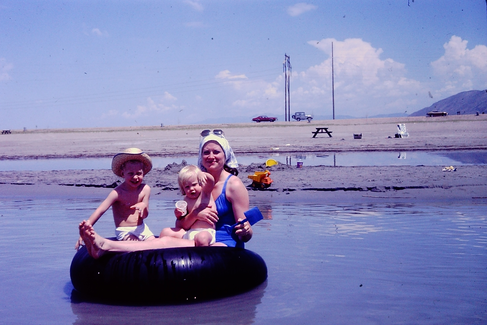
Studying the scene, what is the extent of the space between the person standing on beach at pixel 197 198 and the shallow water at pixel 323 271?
644mm

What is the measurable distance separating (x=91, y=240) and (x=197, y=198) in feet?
3.59

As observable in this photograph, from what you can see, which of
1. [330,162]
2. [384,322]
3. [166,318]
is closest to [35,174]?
[330,162]

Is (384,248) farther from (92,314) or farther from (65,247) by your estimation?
(65,247)

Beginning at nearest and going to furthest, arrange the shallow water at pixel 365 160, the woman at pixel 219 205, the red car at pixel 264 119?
the woman at pixel 219 205
the shallow water at pixel 365 160
the red car at pixel 264 119

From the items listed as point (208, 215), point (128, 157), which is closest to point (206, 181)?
point (208, 215)

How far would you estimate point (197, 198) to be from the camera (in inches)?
208

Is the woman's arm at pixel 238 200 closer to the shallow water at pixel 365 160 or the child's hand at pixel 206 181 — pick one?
the child's hand at pixel 206 181

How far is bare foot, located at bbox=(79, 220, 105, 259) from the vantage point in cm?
462

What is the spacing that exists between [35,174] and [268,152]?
9917mm

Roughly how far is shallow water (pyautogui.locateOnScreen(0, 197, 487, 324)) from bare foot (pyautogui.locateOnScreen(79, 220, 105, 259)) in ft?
1.63

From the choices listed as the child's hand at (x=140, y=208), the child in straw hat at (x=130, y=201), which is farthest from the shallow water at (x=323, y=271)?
the child's hand at (x=140, y=208)

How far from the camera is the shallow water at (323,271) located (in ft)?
15.0

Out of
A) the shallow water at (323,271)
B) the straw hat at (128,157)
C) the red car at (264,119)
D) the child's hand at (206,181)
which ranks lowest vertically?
the shallow water at (323,271)

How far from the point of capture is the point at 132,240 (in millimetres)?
5430
